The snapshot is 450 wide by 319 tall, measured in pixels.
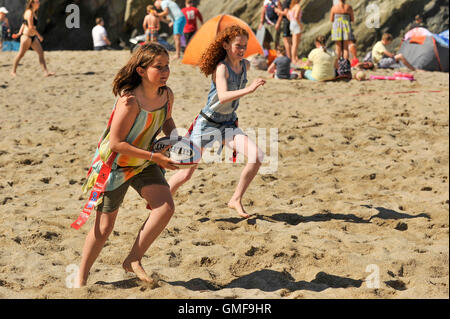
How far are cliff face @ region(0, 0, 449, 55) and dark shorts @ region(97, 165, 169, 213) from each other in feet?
45.7

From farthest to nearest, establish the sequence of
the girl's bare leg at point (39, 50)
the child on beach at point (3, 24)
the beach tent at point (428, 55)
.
Answer: the child on beach at point (3, 24) < the beach tent at point (428, 55) < the girl's bare leg at point (39, 50)

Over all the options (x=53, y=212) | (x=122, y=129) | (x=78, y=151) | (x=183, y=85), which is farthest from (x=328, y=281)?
(x=183, y=85)

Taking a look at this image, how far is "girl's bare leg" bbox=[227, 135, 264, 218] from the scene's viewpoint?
4379mm

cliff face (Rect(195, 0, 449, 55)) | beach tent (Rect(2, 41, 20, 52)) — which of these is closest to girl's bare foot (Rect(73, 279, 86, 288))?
beach tent (Rect(2, 41, 20, 52))

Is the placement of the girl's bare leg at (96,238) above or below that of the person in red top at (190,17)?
below

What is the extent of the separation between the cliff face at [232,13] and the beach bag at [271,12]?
9.08ft

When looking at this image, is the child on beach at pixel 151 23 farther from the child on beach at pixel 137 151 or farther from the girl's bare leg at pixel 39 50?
the child on beach at pixel 137 151

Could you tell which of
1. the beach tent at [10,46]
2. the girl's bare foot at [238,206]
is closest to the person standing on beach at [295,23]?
the beach tent at [10,46]

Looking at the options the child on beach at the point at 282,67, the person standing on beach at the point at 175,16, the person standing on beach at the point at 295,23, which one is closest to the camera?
the child on beach at the point at 282,67

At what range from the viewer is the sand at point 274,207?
3.49m

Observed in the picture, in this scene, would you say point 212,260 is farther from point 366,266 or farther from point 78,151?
point 78,151

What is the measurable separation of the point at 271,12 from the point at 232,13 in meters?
4.33

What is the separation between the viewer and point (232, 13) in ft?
58.6

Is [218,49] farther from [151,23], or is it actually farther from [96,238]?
[151,23]
